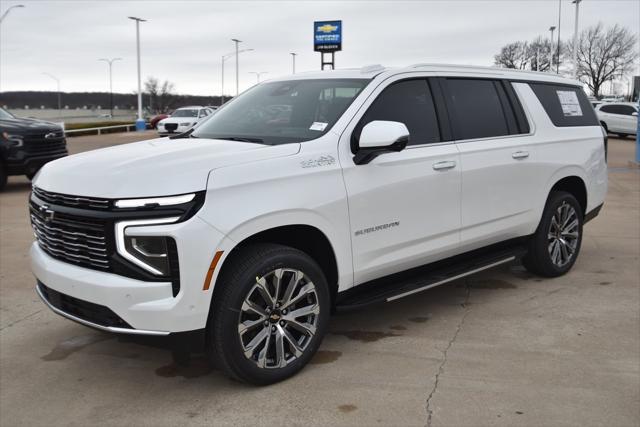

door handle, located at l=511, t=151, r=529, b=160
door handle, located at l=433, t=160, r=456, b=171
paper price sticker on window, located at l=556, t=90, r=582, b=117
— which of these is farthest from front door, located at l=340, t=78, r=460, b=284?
paper price sticker on window, located at l=556, t=90, r=582, b=117

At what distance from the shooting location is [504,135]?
5.30 m

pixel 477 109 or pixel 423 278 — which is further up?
pixel 477 109

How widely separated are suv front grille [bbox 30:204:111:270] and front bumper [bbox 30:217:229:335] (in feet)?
0.37

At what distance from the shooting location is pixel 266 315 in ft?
12.0

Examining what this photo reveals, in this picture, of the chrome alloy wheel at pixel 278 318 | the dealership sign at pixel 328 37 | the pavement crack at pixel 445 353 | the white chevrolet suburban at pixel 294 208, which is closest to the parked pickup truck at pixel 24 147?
the white chevrolet suburban at pixel 294 208

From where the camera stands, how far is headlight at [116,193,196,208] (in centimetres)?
327

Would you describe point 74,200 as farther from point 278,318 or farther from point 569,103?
point 569,103

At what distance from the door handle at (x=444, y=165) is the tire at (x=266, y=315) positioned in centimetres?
125

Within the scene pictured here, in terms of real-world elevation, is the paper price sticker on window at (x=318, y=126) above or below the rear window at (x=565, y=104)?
below

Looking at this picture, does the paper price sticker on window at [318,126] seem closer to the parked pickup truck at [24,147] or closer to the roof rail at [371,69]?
the roof rail at [371,69]

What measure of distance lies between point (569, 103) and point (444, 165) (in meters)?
2.25

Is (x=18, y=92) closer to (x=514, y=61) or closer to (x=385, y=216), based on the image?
(x=514, y=61)

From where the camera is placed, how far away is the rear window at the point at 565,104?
5.85 metres

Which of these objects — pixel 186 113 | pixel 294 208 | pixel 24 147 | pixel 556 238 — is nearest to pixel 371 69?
pixel 294 208
